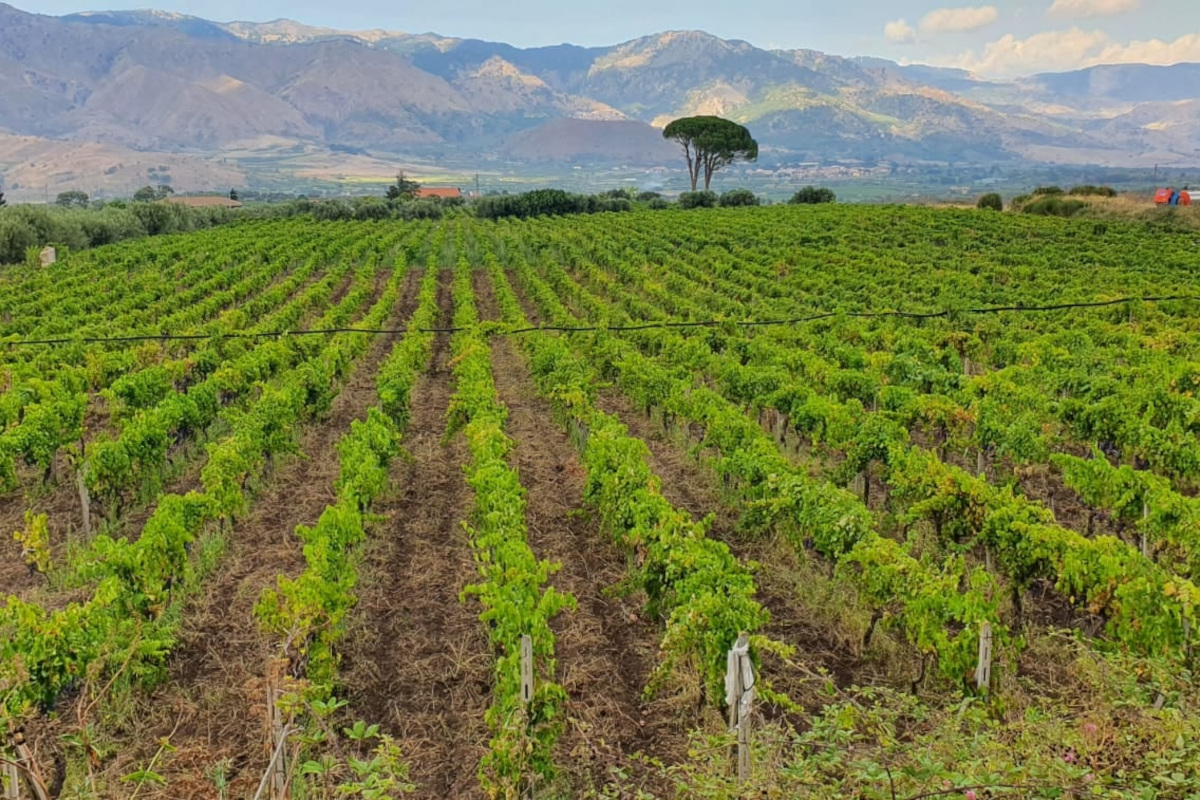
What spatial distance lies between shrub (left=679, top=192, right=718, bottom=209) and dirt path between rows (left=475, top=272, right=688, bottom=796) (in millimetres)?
64867

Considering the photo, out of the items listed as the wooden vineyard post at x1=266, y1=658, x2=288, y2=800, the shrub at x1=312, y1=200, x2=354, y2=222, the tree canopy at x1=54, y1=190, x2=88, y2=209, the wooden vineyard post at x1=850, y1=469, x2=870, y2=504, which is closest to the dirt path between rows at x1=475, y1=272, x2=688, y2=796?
the wooden vineyard post at x1=266, y1=658, x2=288, y2=800

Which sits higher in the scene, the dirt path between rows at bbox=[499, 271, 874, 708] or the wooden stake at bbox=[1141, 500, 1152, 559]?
the wooden stake at bbox=[1141, 500, 1152, 559]

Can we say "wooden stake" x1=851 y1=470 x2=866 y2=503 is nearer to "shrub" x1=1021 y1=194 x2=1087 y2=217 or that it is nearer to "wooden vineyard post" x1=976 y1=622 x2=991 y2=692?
"wooden vineyard post" x1=976 y1=622 x2=991 y2=692

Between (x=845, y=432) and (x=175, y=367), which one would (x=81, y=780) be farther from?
(x=175, y=367)

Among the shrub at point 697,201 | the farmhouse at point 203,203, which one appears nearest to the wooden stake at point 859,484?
the shrub at point 697,201

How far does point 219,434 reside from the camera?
15.0 metres

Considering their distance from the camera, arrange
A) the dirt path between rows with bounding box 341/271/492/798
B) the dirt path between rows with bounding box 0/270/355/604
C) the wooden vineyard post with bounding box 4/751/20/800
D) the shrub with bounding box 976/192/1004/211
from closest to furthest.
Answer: the wooden vineyard post with bounding box 4/751/20/800
the dirt path between rows with bounding box 341/271/492/798
the dirt path between rows with bounding box 0/270/355/604
the shrub with bounding box 976/192/1004/211

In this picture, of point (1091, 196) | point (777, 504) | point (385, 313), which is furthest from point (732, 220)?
point (777, 504)

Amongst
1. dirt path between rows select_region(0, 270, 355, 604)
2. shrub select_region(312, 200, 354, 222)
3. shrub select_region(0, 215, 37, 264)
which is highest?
shrub select_region(312, 200, 354, 222)

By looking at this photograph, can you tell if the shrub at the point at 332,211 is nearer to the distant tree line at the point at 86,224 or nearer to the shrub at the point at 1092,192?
the distant tree line at the point at 86,224

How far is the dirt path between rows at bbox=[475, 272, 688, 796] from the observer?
22.2 ft

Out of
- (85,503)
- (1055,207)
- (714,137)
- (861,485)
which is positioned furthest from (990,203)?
(85,503)

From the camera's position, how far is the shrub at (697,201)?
75.3 m

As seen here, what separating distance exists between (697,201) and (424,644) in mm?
71672
